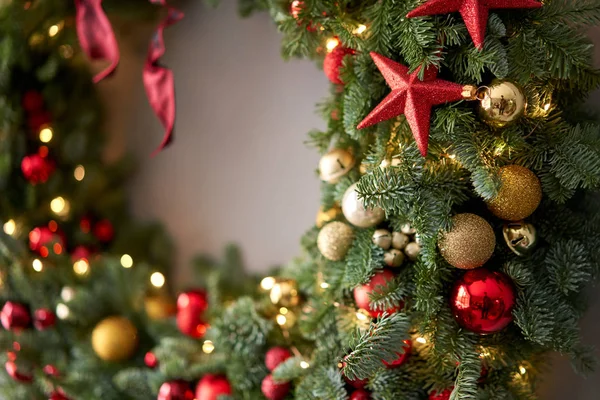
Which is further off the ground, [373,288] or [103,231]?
[373,288]

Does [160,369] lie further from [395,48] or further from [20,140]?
[395,48]

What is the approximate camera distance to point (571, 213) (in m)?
0.83

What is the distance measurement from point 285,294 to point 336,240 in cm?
24

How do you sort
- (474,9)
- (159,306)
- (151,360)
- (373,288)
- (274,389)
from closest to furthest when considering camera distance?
1. (474,9)
2. (373,288)
3. (274,389)
4. (151,360)
5. (159,306)

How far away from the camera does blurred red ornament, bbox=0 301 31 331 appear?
119 cm

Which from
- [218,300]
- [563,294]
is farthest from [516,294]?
[218,300]

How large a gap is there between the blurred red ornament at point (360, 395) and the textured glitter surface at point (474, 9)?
58 centimetres

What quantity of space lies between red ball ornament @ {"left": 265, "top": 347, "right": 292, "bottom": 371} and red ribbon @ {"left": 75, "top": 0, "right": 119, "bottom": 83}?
2.28ft

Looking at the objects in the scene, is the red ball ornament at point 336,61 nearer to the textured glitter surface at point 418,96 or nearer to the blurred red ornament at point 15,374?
the textured glitter surface at point 418,96

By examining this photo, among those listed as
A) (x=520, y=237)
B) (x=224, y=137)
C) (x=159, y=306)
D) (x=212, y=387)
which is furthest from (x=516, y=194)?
(x=159, y=306)

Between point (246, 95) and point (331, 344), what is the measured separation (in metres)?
0.71

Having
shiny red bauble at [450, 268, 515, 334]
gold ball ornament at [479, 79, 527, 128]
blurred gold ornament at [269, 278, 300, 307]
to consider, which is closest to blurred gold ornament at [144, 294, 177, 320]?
blurred gold ornament at [269, 278, 300, 307]

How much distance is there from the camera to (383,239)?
822 mm

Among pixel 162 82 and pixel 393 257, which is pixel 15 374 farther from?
pixel 393 257
